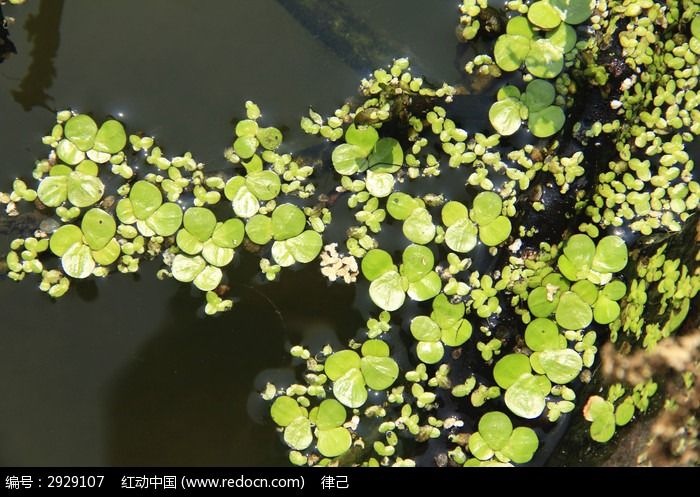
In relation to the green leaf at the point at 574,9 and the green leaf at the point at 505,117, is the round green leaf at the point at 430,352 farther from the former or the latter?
the green leaf at the point at 574,9

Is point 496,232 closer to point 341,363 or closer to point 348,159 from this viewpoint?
point 348,159

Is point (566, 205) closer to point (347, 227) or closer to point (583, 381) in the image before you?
point (583, 381)

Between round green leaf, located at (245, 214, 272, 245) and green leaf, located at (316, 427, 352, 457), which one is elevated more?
round green leaf, located at (245, 214, 272, 245)

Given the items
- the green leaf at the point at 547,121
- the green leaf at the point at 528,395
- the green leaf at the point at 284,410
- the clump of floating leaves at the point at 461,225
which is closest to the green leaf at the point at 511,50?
the clump of floating leaves at the point at 461,225

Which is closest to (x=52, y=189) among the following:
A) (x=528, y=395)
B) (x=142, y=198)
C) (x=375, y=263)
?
(x=142, y=198)

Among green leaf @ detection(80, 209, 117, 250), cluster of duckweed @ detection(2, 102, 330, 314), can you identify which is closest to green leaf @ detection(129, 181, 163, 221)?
cluster of duckweed @ detection(2, 102, 330, 314)

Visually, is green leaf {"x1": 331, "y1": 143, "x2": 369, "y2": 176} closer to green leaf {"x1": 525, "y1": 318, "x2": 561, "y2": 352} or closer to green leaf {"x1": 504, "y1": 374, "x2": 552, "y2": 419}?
green leaf {"x1": 525, "y1": 318, "x2": 561, "y2": 352}
